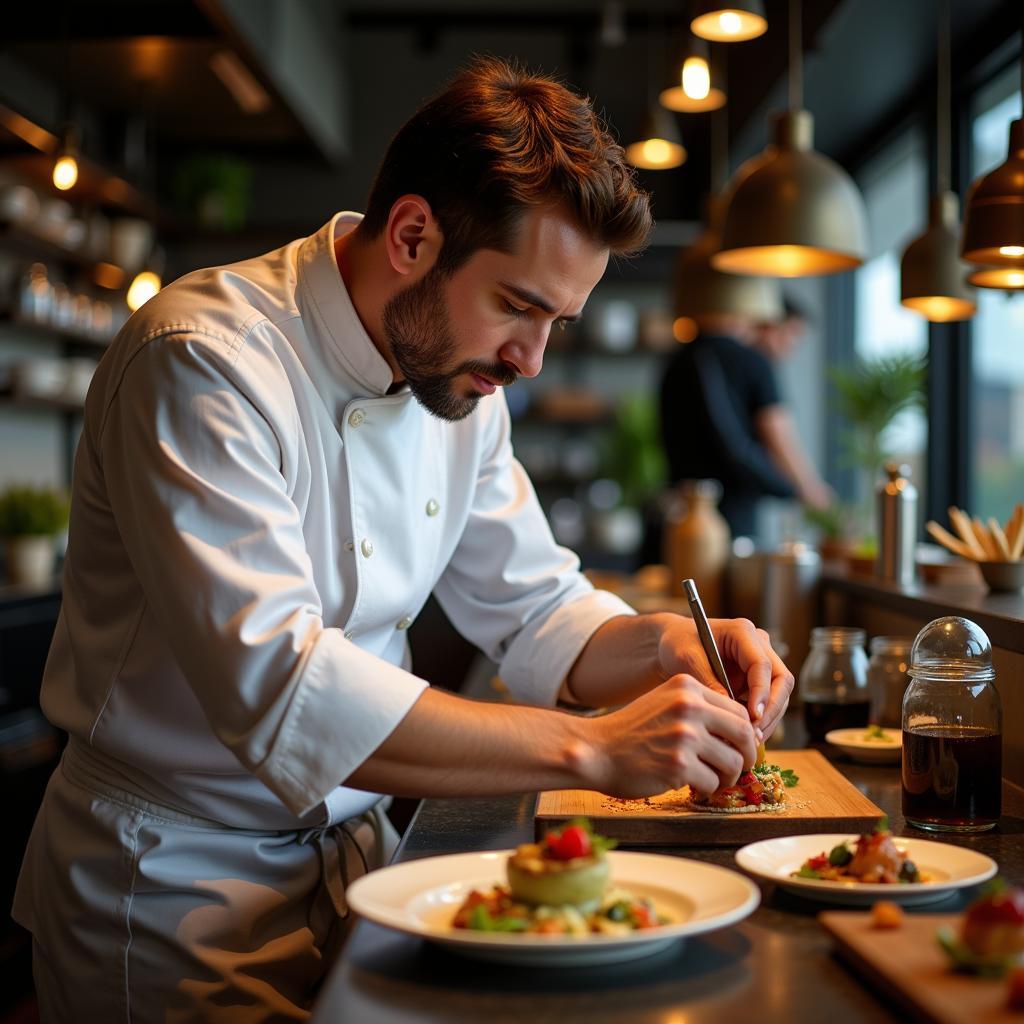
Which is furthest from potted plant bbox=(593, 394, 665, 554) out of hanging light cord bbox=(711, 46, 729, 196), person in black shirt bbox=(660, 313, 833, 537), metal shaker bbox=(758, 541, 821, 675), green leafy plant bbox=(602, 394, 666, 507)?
metal shaker bbox=(758, 541, 821, 675)

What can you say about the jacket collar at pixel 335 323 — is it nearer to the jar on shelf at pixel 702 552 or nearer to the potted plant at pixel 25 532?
the jar on shelf at pixel 702 552

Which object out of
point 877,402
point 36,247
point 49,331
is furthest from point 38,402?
point 877,402

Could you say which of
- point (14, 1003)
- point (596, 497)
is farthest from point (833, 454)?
point (14, 1003)

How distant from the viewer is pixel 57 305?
5.00 meters

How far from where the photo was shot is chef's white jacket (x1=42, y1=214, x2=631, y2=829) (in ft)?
3.65

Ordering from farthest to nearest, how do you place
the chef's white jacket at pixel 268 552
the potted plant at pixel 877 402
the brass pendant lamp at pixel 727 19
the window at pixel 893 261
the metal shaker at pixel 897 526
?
1. the window at pixel 893 261
2. the potted plant at pixel 877 402
3. the brass pendant lamp at pixel 727 19
4. the metal shaker at pixel 897 526
5. the chef's white jacket at pixel 268 552

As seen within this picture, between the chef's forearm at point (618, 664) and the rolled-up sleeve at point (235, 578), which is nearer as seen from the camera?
the rolled-up sleeve at point (235, 578)

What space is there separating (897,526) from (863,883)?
1305 millimetres

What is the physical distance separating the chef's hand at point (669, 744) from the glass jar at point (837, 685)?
678 mm

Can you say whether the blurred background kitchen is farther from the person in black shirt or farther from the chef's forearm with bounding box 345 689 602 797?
the chef's forearm with bounding box 345 689 602 797

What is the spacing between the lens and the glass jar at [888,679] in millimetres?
1754

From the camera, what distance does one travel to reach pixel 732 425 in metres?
4.29

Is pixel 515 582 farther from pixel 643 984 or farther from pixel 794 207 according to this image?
pixel 794 207

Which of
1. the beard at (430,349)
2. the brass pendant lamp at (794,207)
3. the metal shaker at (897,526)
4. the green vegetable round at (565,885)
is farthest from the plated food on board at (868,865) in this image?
the brass pendant lamp at (794,207)
